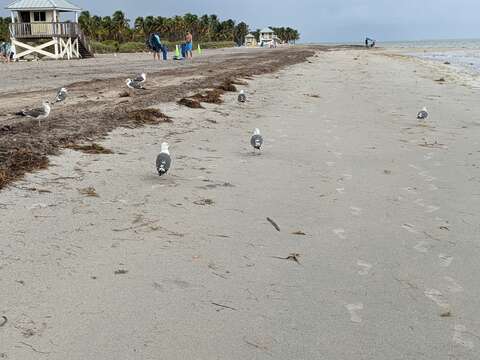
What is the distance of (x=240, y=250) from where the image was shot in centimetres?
457

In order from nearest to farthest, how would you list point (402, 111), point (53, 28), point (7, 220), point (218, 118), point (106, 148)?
point (7, 220), point (106, 148), point (218, 118), point (402, 111), point (53, 28)

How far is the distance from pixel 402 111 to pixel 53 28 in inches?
1279

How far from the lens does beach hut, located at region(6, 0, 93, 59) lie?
128ft

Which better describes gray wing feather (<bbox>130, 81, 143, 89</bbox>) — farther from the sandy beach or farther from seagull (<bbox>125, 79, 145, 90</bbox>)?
the sandy beach

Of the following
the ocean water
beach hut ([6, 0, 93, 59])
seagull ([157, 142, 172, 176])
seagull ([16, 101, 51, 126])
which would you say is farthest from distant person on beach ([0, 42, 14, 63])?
seagull ([157, 142, 172, 176])

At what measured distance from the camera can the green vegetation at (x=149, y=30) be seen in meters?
77.4

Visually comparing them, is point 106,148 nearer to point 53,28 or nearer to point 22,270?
point 22,270

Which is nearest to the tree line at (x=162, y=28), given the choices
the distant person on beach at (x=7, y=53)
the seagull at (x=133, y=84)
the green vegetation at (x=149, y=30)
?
the green vegetation at (x=149, y=30)

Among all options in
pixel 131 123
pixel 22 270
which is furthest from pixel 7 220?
pixel 131 123

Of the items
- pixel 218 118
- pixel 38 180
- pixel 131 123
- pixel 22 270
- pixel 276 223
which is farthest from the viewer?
pixel 218 118

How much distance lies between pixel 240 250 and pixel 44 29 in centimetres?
3948

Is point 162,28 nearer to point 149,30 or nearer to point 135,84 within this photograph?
point 149,30

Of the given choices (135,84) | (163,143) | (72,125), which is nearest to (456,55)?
(135,84)

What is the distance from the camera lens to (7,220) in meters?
4.75
